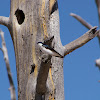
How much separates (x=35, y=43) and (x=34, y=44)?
0.01m

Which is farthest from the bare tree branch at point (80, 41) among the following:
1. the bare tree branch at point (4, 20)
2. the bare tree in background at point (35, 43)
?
the bare tree branch at point (4, 20)

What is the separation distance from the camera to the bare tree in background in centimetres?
174

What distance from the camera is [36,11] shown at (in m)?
1.92

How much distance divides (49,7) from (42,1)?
0.08 metres

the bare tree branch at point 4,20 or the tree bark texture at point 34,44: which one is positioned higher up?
the bare tree branch at point 4,20

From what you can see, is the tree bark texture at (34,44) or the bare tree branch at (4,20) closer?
the tree bark texture at (34,44)

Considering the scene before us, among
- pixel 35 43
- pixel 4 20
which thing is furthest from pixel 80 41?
pixel 4 20

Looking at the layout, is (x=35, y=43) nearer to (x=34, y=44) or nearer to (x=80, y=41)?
(x=34, y=44)

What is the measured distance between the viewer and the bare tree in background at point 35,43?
5.70 feet

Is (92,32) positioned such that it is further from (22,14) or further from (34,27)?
(22,14)

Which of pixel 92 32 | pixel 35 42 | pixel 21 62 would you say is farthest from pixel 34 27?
pixel 92 32

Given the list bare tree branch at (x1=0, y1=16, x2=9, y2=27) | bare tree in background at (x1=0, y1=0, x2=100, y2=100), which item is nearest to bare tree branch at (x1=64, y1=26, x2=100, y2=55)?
bare tree in background at (x1=0, y1=0, x2=100, y2=100)

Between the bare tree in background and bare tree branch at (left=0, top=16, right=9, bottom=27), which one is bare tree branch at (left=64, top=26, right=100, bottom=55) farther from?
bare tree branch at (left=0, top=16, right=9, bottom=27)

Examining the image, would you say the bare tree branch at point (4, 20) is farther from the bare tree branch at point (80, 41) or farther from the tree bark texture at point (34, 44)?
the bare tree branch at point (80, 41)
